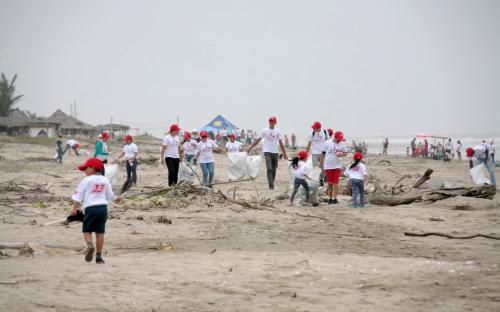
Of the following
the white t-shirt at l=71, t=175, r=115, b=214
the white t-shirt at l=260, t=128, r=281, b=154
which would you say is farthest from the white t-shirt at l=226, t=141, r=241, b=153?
the white t-shirt at l=71, t=175, r=115, b=214

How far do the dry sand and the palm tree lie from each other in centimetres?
6186

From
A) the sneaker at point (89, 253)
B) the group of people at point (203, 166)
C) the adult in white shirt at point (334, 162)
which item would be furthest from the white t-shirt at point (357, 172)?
the sneaker at point (89, 253)

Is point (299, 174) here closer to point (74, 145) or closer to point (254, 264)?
point (254, 264)

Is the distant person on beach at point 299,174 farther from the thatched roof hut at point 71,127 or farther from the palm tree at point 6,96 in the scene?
the palm tree at point 6,96

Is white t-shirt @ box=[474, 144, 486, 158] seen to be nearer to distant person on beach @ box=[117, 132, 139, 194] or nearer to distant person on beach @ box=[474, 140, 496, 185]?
distant person on beach @ box=[474, 140, 496, 185]

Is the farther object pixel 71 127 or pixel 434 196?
pixel 71 127

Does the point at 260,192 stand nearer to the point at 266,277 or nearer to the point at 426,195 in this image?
the point at 426,195

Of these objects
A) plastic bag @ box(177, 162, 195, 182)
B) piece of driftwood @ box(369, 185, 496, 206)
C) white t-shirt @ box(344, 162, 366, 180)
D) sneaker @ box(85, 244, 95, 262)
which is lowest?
sneaker @ box(85, 244, 95, 262)

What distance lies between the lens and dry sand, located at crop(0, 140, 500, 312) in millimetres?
5148

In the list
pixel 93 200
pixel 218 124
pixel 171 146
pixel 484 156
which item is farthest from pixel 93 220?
pixel 218 124

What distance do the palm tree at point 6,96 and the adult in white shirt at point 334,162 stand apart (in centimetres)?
6258

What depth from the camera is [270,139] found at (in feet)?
51.0

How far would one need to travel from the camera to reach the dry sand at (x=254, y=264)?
203 inches

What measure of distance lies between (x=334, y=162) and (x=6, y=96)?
6315 centimetres
